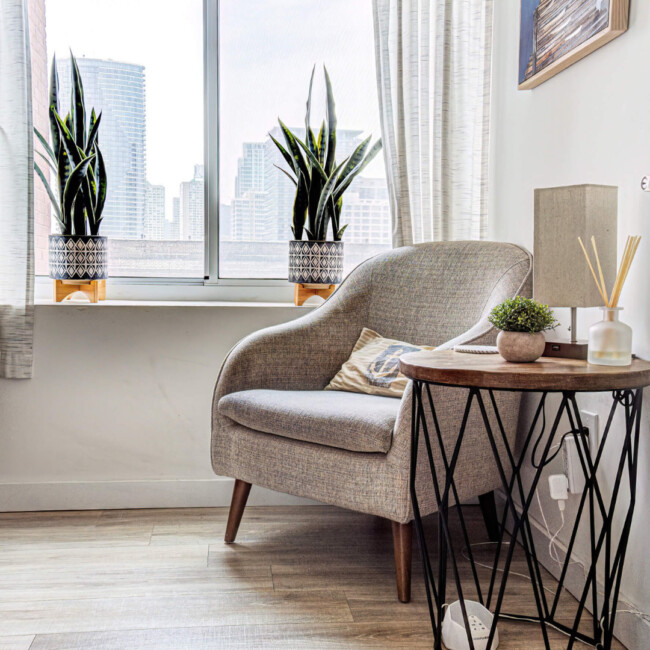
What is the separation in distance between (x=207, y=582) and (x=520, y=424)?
1.10m

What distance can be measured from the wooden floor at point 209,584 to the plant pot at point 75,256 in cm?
86

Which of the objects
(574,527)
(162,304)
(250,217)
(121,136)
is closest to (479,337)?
(574,527)

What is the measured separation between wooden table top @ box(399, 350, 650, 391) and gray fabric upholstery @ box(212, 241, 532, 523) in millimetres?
304

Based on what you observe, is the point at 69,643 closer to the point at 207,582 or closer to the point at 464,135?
the point at 207,582

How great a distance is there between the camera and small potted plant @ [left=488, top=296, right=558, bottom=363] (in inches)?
61.6

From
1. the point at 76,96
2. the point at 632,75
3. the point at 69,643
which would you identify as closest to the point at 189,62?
the point at 76,96

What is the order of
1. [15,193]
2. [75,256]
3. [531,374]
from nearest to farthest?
1. [531,374]
2. [15,193]
3. [75,256]

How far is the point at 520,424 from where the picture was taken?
2.38 metres

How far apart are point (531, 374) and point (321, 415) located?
0.70 m

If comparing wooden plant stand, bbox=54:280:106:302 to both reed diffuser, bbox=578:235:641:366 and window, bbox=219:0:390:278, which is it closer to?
window, bbox=219:0:390:278

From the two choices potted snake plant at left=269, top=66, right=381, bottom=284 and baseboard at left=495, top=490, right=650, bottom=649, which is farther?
potted snake plant at left=269, top=66, right=381, bottom=284

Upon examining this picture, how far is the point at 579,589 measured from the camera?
1.89 meters

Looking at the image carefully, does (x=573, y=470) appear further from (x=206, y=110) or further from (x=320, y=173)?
(x=206, y=110)

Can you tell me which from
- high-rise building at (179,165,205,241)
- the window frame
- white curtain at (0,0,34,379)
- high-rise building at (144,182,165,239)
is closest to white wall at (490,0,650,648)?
the window frame
